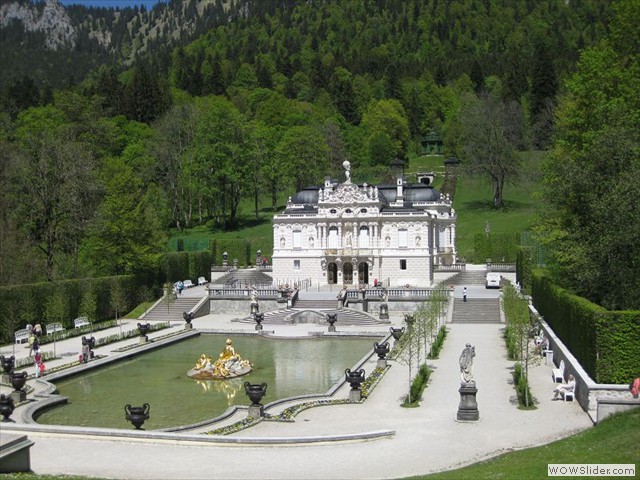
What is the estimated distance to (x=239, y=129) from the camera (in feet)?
285

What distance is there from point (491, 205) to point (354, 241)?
3393 cm

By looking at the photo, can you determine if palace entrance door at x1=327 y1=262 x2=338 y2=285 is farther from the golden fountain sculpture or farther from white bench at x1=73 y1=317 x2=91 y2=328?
the golden fountain sculpture

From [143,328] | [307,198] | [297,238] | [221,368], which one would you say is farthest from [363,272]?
[221,368]

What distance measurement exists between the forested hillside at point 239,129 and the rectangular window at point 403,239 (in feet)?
65.0

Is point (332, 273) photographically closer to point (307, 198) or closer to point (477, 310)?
point (307, 198)

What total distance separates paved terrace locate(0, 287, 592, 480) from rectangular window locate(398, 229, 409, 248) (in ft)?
111

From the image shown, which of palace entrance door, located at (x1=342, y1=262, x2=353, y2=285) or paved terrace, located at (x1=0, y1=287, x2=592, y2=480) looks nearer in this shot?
paved terrace, located at (x1=0, y1=287, x2=592, y2=480)

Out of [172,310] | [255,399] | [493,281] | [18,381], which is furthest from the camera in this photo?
[493,281]

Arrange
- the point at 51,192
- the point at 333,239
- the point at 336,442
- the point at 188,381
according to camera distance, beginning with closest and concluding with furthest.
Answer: the point at 336,442 → the point at 188,381 → the point at 51,192 → the point at 333,239

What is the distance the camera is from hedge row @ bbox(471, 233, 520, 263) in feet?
236

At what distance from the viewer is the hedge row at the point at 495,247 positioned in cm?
7200

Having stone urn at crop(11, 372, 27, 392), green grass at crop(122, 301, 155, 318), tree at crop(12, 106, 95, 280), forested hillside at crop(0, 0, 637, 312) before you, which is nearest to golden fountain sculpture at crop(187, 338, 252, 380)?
stone urn at crop(11, 372, 27, 392)

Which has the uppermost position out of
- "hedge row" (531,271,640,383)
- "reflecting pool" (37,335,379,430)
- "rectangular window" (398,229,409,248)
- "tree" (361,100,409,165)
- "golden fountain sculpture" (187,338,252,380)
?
"tree" (361,100,409,165)

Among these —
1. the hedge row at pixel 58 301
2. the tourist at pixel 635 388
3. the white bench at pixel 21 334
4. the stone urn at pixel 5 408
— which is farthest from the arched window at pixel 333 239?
the tourist at pixel 635 388
